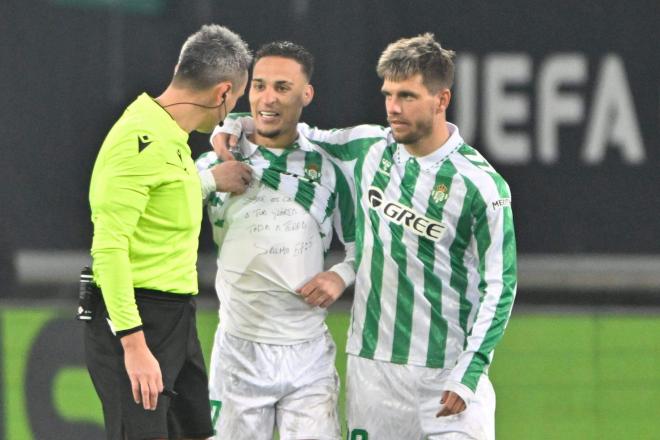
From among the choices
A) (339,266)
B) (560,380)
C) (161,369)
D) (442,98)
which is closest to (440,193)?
(442,98)

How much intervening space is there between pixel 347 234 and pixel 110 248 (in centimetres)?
103

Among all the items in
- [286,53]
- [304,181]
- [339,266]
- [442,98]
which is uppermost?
[286,53]

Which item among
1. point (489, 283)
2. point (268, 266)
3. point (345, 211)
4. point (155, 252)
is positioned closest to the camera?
point (155, 252)

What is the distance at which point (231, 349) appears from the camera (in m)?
3.88

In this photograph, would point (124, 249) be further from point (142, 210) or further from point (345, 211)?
point (345, 211)

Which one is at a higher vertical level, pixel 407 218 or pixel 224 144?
pixel 224 144

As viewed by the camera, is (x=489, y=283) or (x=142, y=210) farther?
(x=489, y=283)

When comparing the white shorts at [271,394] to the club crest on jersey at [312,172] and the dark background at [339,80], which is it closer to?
the club crest on jersey at [312,172]

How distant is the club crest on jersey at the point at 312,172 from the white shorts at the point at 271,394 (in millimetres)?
476

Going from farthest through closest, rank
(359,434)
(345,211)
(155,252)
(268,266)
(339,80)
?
(339,80)
(345,211)
(268,266)
(359,434)
(155,252)

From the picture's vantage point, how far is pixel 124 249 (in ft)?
10.2

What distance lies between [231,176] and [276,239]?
0.22 metres

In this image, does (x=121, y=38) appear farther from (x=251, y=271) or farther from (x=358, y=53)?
(x=251, y=271)

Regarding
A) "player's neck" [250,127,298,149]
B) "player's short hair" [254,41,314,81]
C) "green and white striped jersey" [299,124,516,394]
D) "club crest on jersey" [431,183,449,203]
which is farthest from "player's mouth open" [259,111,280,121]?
"club crest on jersey" [431,183,449,203]
